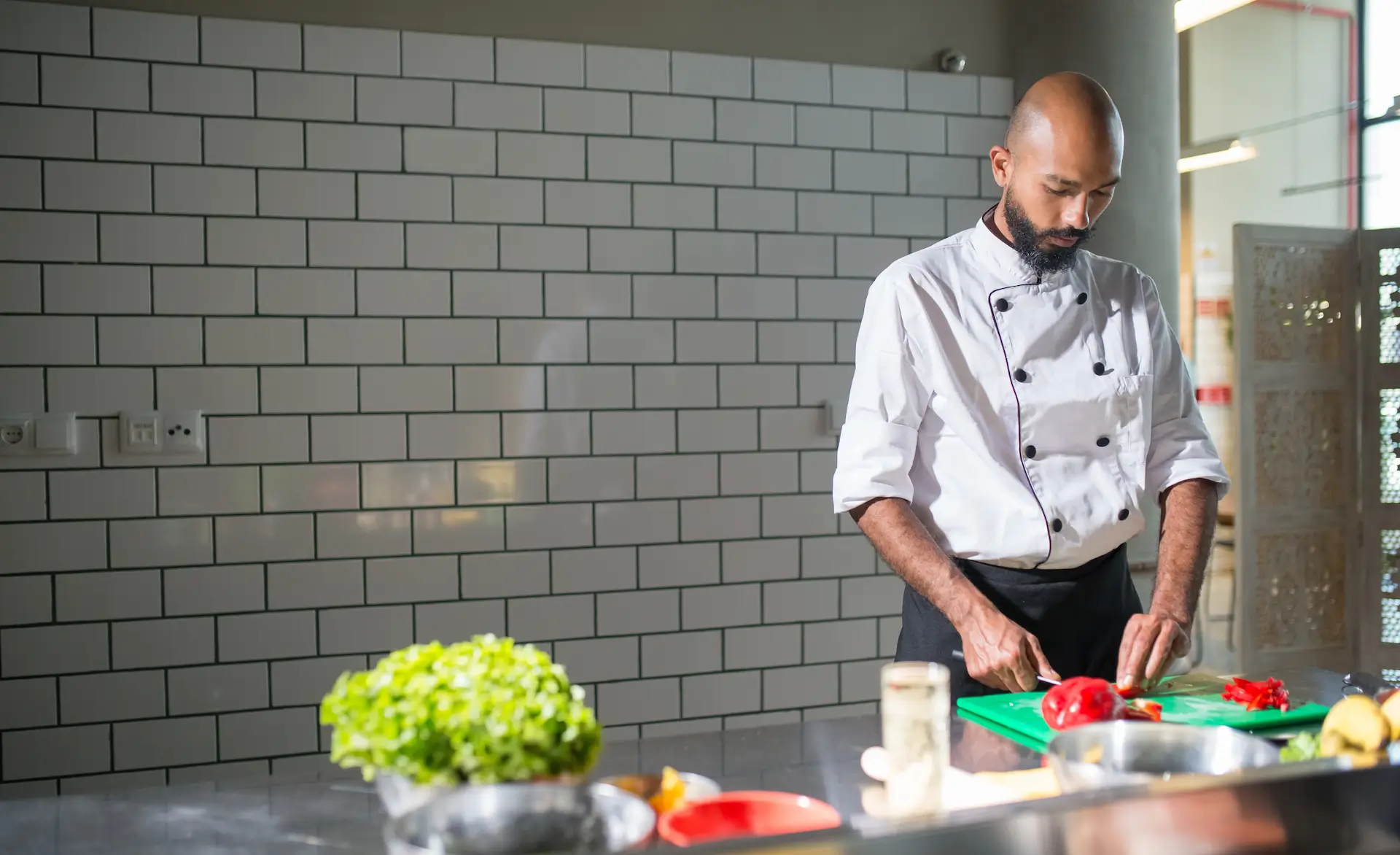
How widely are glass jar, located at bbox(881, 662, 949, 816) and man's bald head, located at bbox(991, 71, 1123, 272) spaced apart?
3.21 feet

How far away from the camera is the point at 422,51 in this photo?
2914 mm

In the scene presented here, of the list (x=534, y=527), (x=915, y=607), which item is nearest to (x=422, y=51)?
(x=534, y=527)

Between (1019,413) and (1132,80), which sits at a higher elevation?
(1132,80)

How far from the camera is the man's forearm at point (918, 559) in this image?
1713mm

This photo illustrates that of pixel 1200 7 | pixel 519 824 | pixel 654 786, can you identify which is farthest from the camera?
pixel 1200 7

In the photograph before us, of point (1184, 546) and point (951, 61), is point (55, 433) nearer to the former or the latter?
point (1184, 546)

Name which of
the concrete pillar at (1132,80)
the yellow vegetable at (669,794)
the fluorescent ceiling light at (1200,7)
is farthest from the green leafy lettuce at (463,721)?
the fluorescent ceiling light at (1200,7)

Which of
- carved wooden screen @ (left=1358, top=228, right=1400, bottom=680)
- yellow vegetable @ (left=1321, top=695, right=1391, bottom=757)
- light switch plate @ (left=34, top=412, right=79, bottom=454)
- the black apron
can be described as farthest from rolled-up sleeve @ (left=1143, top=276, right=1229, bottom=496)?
carved wooden screen @ (left=1358, top=228, right=1400, bottom=680)

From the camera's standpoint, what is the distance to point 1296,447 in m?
4.59

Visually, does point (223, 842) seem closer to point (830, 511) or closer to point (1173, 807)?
point (1173, 807)

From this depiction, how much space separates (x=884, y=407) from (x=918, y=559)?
27 cm

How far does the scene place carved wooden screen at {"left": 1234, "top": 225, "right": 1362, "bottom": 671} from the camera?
4.50m

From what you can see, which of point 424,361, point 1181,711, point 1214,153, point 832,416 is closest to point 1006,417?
point 1181,711

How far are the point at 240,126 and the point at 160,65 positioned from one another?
21cm
